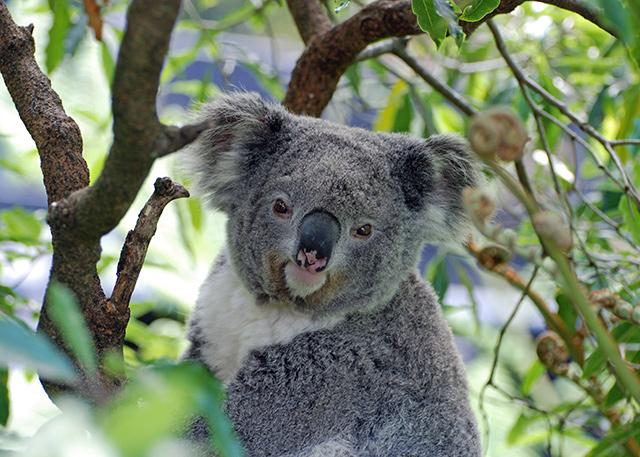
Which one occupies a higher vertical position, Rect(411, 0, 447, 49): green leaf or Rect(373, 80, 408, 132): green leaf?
Rect(411, 0, 447, 49): green leaf

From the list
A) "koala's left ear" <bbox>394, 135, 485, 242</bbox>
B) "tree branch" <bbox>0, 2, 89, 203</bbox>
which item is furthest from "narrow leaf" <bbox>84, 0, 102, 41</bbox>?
"koala's left ear" <bbox>394, 135, 485, 242</bbox>

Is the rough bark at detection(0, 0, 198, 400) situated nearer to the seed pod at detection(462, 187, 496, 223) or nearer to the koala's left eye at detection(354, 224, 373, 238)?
the seed pod at detection(462, 187, 496, 223)

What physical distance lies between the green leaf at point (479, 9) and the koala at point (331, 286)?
0.58 metres

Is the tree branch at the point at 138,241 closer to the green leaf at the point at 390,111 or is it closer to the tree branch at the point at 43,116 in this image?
the tree branch at the point at 43,116

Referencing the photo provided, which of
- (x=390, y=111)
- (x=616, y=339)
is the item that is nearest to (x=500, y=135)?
(x=616, y=339)

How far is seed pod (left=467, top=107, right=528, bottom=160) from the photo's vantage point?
2.16ft

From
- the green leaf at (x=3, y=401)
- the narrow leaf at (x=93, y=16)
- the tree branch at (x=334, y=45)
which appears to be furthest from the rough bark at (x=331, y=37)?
the green leaf at (x=3, y=401)

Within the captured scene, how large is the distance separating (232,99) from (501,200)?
2.05 m

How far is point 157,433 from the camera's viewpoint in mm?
547

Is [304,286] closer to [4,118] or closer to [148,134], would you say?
[148,134]

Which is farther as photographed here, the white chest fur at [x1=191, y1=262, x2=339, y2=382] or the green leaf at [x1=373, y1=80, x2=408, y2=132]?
the green leaf at [x1=373, y1=80, x2=408, y2=132]

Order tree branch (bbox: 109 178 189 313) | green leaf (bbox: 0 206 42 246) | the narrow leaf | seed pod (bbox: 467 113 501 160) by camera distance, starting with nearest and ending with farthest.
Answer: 1. seed pod (bbox: 467 113 501 160)
2. tree branch (bbox: 109 178 189 313)
3. green leaf (bbox: 0 206 42 246)
4. the narrow leaf

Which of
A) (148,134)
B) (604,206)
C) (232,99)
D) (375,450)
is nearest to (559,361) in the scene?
(604,206)

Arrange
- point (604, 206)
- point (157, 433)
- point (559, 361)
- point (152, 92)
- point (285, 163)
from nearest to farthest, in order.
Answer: point (157, 433), point (152, 92), point (285, 163), point (559, 361), point (604, 206)
